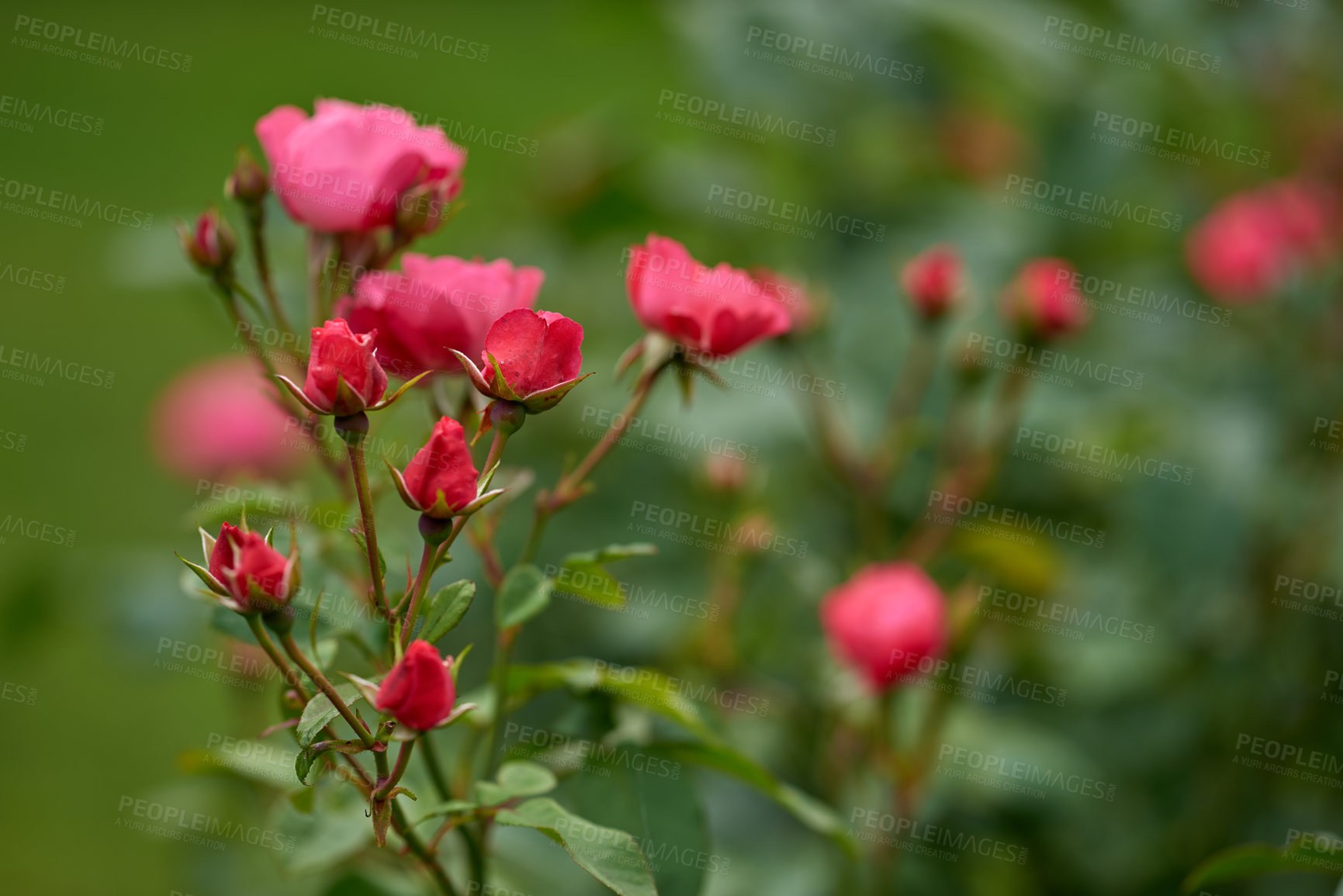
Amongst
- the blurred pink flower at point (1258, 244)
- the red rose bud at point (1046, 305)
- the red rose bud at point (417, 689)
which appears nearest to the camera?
the red rose bud at point (417, 689)

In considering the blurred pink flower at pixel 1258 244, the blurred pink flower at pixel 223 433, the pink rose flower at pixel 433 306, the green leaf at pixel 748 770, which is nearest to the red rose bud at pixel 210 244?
the pink rose flower at pixel 433 306

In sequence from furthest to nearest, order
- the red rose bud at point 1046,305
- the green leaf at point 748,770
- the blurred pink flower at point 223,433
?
the blurred pink flower at point 223,433 → the red rose bud at point 1046,305 → the green leaf at point 748,770

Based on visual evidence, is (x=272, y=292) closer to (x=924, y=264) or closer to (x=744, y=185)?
(x=924, y=264)

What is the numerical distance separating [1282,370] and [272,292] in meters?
1.50

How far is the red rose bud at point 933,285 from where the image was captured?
1.20 metres

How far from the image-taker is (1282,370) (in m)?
1.72

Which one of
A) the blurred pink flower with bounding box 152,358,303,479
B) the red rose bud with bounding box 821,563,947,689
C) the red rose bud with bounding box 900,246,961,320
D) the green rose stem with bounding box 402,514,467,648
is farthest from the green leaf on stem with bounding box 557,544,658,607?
the blurred pink flower with bounding box 152,358,303,479

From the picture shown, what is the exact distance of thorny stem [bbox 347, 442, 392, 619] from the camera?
23.6 inches

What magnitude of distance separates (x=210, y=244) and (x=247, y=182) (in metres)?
0.05

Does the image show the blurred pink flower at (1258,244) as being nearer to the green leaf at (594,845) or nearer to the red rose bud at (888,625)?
the red rose bud at (888,625)

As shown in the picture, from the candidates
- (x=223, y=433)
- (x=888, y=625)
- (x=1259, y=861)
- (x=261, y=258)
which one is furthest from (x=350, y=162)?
(x=223, y=433)

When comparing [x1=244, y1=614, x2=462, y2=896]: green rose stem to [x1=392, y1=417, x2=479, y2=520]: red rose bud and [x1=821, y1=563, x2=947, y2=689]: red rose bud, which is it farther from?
[x1=821, y1=563, x2=947, y2=689]: red rose bud

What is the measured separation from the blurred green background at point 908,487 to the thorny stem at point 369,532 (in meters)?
0.24

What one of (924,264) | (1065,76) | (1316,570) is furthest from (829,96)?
(1316,570)
